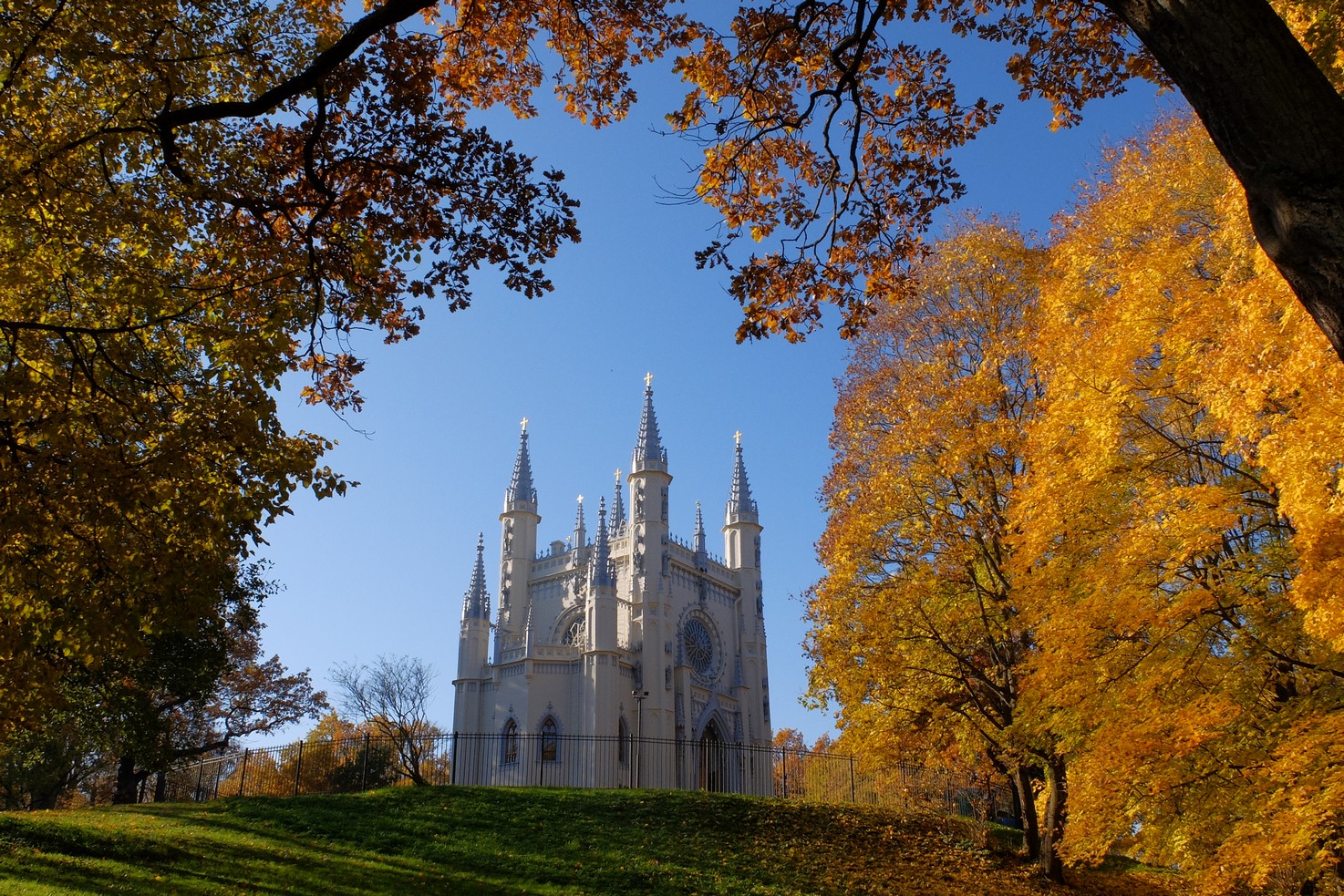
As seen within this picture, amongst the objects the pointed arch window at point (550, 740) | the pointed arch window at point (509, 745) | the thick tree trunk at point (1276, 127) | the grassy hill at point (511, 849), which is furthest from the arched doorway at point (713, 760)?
the thick tree trunk at point (1276, 127)

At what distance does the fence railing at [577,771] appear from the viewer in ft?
80.4

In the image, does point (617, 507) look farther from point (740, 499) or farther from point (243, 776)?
point (243, 776)

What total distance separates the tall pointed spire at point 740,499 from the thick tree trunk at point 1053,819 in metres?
29.3

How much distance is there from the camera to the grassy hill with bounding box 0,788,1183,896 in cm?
1352

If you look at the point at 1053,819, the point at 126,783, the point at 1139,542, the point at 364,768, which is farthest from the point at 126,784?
the point at 1139,542

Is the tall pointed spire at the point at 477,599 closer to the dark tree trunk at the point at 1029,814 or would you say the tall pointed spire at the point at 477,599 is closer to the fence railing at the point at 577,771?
the fence railing at the point at 577,771

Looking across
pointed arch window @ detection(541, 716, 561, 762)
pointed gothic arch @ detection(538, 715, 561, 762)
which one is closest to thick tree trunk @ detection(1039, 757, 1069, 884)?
pointed gothic arch @ detection(538, 715, 561, 762)

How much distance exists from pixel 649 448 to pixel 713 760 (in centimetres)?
1286

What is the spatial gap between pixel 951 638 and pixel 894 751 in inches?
95.7

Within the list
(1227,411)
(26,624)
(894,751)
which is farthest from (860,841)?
(26,624)

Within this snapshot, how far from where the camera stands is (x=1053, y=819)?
1556 cm

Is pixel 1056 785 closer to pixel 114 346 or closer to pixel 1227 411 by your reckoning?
pixel 1227 411

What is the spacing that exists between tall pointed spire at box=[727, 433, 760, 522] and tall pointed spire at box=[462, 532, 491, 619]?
39.9ft

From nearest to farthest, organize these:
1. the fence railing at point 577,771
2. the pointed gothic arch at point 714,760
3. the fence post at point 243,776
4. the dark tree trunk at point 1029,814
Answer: the dark tree trunk at point 1029,814 → the fence post at point 243,776 → the fence railing at point 577,771 → the pointed gothic arch at point 714,760
